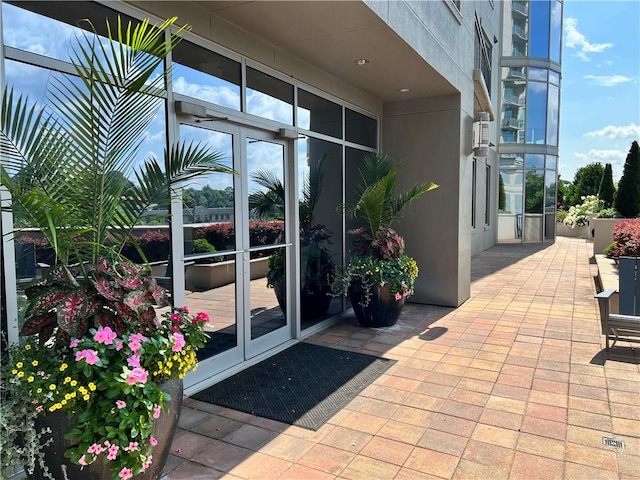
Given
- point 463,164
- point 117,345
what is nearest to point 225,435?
point 117,345

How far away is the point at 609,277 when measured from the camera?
21.4 feet

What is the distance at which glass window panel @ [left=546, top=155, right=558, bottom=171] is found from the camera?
15555 millimetres

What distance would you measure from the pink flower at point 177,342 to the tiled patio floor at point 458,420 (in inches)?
31.9

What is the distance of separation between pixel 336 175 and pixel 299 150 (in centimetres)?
92

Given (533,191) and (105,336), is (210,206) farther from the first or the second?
(533,191)

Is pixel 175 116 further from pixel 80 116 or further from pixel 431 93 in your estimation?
pixel 431 93

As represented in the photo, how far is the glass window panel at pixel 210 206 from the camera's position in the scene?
341 centimetres

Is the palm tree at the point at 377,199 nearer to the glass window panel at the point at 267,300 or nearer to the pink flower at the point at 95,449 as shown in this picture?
the glass window panel at the point at 267,300

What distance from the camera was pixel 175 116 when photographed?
3.28 metres

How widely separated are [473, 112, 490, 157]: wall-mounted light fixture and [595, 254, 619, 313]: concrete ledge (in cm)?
244

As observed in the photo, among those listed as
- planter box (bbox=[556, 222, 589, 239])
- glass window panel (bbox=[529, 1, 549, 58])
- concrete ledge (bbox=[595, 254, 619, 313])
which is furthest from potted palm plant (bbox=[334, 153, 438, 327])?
planter box (bbox=[556, 222, 589, 239])

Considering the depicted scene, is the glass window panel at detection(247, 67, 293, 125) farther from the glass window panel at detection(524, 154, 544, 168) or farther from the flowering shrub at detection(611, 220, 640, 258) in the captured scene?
the glass window panel at detection(524, 154, 544, 168)

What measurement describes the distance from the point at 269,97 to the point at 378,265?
2197 millimetres

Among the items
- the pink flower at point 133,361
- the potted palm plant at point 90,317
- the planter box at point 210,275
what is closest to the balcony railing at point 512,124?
the planter box at point 210,275
